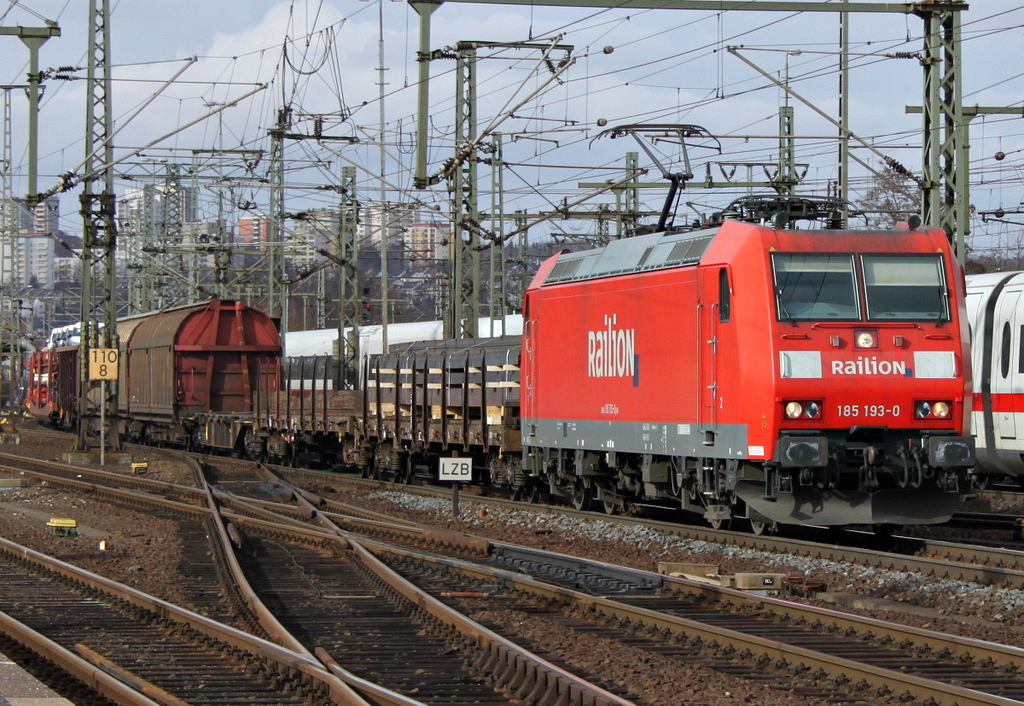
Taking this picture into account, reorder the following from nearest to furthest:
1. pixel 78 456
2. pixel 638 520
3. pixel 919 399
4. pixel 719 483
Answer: pixel 919 399
pixel 719 483
pixel 638 520
pixel 78 456

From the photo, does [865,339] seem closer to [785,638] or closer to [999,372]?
Result: [785,638]

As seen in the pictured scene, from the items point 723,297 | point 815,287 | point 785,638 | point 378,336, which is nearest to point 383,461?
point 723,297

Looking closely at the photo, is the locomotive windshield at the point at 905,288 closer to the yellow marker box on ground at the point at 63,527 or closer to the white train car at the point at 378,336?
the yellow marker box on ground at the point at 63,527

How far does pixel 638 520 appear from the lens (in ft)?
57.1

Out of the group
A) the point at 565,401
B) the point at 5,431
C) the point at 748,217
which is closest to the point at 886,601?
the point at 748,217

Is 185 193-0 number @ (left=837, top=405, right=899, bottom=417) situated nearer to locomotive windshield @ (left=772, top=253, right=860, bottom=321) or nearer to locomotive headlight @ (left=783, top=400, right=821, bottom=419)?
locomotive headlight @ (left=783, top=400, right=821, bottom=419)

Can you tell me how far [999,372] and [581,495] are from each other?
6596mm

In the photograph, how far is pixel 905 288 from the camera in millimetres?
14328

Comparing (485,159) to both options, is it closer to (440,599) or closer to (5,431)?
(5,431)

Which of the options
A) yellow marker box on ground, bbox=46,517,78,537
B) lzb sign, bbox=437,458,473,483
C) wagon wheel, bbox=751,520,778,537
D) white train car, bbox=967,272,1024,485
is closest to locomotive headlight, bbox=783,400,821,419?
wagon wheel, bbox=751,520,778,537

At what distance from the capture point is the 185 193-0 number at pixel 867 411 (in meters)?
13.8

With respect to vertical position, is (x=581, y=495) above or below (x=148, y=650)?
above

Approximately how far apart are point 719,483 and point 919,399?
2.34m

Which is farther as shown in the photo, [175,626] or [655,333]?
[655,333]
